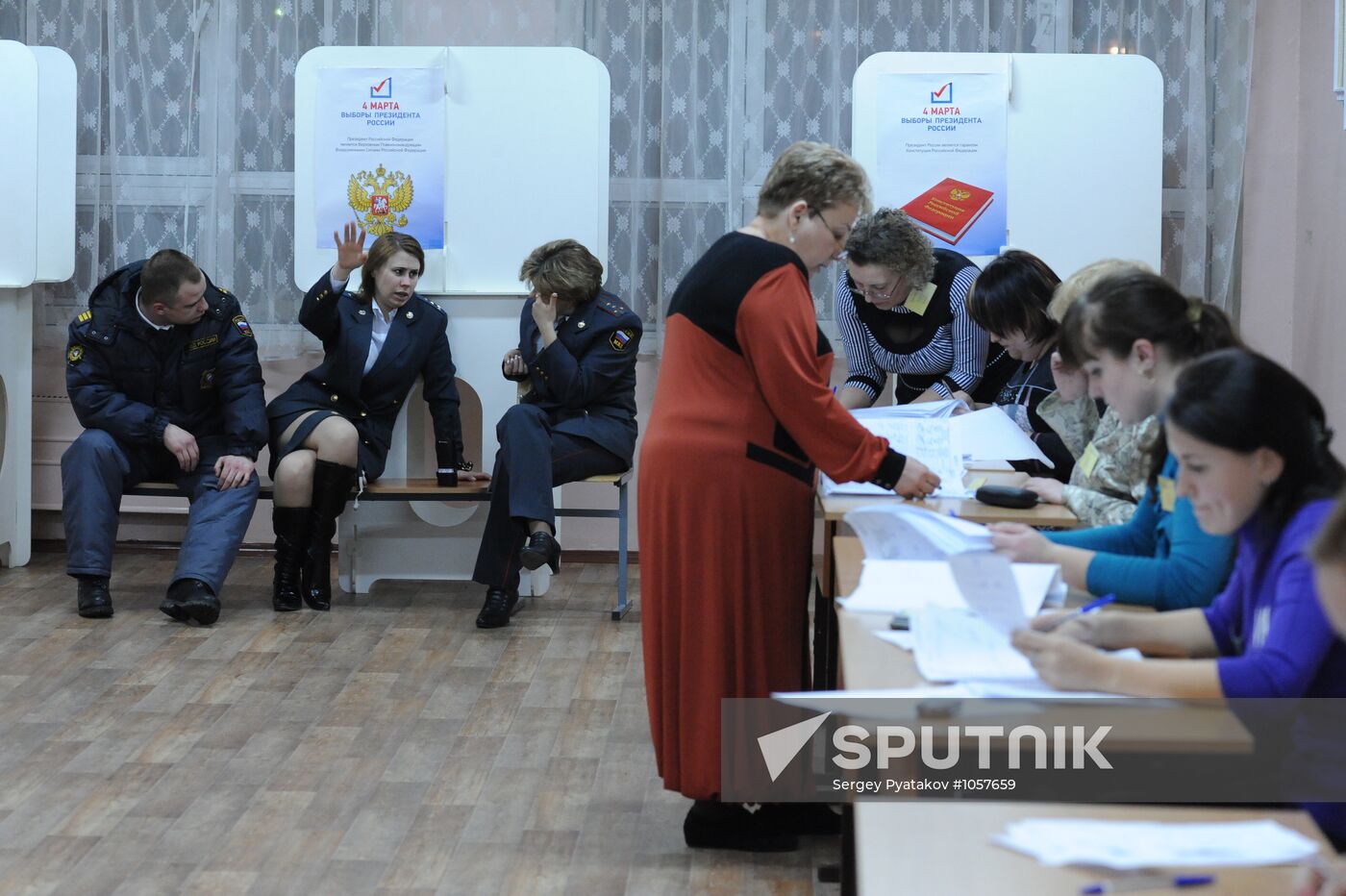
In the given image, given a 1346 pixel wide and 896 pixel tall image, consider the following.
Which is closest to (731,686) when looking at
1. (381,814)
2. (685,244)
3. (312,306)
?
(381,814)

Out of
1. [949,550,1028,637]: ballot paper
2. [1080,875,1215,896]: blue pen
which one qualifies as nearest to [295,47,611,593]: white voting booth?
[949,550,1028,637]: ballot paper

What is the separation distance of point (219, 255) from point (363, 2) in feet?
3.50

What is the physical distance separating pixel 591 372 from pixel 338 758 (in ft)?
5.76

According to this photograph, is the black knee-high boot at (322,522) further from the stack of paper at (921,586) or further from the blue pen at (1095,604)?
the blue pen at (1095,604)

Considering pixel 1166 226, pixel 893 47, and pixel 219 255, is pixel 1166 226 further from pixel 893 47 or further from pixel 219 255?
pixel 219 255

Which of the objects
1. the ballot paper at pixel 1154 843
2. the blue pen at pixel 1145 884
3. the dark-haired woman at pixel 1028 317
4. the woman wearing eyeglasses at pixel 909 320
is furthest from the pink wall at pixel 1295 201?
the blue pen at pixel 1145 884

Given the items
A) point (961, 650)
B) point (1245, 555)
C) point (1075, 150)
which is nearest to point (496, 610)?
point (1075, 150)

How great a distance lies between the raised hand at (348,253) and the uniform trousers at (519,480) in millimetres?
709

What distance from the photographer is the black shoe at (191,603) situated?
4391mm

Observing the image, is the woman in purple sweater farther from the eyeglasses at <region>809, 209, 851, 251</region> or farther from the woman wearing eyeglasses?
the woman wearing eyeglasses

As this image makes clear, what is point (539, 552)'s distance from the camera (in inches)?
171

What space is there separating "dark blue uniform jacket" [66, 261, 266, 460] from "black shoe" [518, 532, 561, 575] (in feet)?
3.36

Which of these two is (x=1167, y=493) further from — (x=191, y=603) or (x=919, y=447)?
(x=191, y=603)

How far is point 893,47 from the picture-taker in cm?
519
